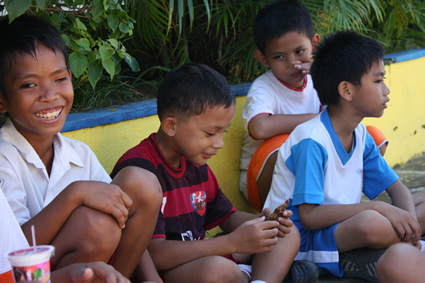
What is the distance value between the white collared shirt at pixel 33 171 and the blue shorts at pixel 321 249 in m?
1.02

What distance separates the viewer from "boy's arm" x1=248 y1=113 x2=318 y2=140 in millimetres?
3092

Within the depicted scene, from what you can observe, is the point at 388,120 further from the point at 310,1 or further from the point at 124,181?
the point at 124,181

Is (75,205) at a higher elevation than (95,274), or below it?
higher

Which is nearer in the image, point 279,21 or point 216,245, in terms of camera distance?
point 216,245

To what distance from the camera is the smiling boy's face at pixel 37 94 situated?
6.81 feet

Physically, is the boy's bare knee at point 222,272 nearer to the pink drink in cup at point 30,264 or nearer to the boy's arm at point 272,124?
the pink drink in cup at point 30,264

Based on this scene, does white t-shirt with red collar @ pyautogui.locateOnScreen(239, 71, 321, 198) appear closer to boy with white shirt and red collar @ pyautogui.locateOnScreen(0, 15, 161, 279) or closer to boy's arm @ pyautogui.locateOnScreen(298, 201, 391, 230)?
boy's arm @ pyautogui.locateOnScreen(298, 201, 391, 230)

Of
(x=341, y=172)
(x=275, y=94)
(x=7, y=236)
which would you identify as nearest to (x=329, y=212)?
(x=341, y=172)

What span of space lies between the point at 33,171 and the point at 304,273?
4.06 ft

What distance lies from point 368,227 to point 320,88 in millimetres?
848

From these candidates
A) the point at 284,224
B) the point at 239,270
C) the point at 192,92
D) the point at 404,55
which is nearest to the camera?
the point at 239,270

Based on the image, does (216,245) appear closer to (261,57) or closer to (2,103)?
(2,103)

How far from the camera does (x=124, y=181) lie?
194cm

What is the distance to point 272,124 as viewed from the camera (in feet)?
10.2
